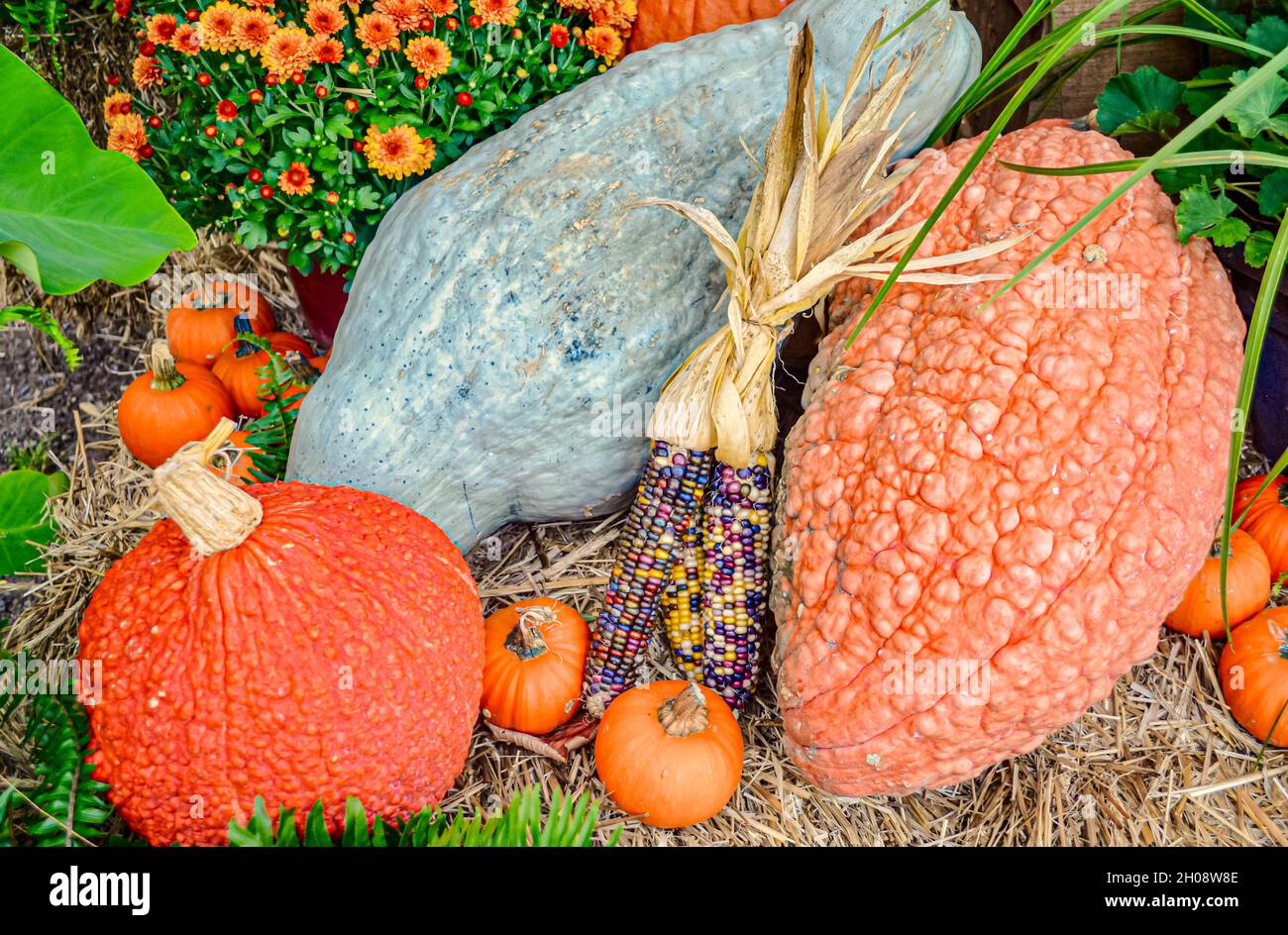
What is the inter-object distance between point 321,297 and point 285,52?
71 centimetres

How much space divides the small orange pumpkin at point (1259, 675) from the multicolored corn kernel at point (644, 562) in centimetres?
117

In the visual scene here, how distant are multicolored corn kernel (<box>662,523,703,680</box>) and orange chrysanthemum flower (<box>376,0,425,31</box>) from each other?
4.20ft

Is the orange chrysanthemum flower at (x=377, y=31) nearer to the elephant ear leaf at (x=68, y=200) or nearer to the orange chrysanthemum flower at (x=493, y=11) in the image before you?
the orange chrysanthemum flower at (x=493, y=11)

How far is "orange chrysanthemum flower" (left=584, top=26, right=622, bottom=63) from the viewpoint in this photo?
2.28 m

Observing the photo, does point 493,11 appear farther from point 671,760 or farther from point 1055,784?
point 1055,784

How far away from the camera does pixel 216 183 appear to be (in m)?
2.32

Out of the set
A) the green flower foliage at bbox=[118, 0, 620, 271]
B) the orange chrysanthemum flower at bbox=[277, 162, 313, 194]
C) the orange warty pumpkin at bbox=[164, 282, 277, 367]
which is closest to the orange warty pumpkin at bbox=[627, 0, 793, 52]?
the green flower foliage at bbox=[118, 0, 620, 271]

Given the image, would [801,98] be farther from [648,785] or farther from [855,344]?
[648,785]

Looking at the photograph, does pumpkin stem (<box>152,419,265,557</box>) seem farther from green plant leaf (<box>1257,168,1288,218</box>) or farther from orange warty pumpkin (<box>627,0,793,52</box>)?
green plant leaf (<box>1257,168,1288,218</box>)

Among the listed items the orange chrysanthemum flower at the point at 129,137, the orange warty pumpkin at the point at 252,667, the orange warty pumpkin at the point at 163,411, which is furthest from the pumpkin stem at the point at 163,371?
the orange warty pumpkin at the point at 252,667

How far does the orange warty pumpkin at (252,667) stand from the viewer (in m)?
1.57

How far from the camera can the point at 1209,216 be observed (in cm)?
175

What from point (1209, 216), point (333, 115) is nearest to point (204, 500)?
point (333, 115)

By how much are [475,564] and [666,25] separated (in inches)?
56.4
